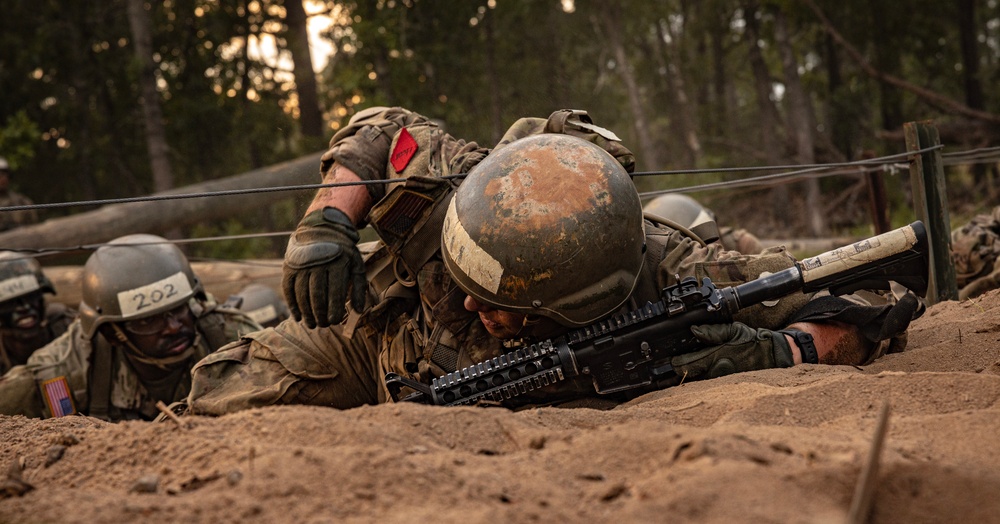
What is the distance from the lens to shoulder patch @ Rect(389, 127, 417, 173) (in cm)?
380

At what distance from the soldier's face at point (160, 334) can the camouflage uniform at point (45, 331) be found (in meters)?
1.89

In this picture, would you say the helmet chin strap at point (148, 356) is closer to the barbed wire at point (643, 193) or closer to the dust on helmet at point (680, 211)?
the barbed wire at point (643, 193)

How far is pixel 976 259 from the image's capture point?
557cm

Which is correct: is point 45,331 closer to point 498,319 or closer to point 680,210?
point 680,210

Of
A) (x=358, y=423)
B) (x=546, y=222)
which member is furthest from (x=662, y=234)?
(x=358, y=423)

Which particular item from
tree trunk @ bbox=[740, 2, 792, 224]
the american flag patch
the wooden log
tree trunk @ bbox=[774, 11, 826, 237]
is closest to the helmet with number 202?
the american flag patch

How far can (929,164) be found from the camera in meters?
4.71

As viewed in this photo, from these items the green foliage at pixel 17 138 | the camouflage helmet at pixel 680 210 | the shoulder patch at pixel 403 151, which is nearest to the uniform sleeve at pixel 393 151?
the shoulder patch at pixel 403 151

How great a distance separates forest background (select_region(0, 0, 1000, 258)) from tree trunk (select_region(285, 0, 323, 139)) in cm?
3

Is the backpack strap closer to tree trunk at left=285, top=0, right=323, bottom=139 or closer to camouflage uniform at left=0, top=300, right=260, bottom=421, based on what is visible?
camouflage uniform at left=0, top=300, right=260, bottom=421

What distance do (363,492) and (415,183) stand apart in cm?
188

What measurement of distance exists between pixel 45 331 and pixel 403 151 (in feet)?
15.7

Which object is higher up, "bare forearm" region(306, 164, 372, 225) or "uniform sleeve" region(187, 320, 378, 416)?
"bare forearm" region(306, 164, 372, 225)

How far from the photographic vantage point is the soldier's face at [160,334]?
5645mm
